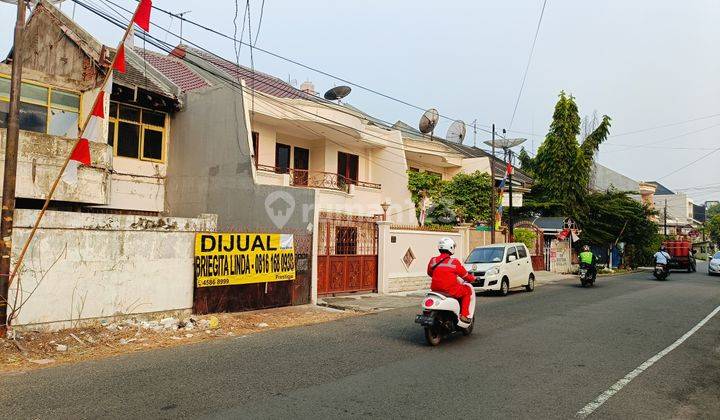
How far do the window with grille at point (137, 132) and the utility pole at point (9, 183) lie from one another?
9230 mm

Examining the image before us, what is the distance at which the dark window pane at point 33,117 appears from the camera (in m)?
13.3

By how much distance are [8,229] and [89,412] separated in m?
4.81

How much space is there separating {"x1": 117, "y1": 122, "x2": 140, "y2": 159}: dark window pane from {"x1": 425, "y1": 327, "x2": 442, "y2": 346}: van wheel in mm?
14069

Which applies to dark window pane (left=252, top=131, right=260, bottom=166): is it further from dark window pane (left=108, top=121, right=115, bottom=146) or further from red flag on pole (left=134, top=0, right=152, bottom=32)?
red flag on pole (left=134, top=0, right=152, bottom=32)

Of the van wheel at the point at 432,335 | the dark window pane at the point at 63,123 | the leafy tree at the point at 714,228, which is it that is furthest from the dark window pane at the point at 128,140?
the leafy tree at the point at 714,228

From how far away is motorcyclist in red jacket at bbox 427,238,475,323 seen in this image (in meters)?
8.54

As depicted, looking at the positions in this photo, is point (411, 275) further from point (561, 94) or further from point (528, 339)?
point (561, 94)

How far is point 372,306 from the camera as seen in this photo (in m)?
14.1

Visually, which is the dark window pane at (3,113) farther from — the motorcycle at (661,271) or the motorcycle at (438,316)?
the motorcycle at (661,271)

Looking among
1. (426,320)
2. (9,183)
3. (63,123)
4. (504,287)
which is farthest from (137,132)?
(426,320)

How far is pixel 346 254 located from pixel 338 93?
13.2 m

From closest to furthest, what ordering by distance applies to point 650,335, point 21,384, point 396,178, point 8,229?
point 21,384 → point 8,229 → point 650,335 → point 396,178

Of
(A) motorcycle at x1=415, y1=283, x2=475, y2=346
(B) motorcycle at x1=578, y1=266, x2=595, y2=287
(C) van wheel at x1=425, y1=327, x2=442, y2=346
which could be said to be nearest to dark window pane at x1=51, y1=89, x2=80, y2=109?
(A) motorcycle at x1=415, y1=283, x2=475, y2=346

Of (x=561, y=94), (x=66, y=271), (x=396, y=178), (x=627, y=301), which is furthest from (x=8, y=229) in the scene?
(x=561, y=94)
